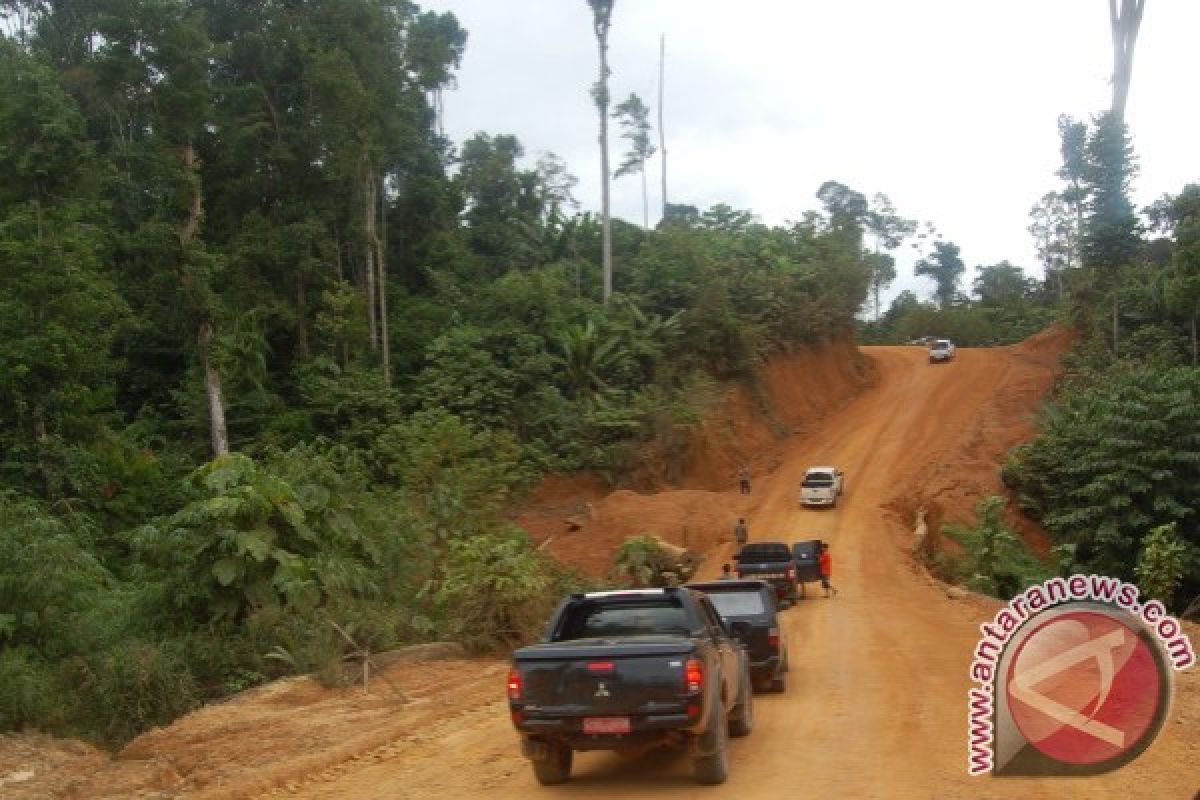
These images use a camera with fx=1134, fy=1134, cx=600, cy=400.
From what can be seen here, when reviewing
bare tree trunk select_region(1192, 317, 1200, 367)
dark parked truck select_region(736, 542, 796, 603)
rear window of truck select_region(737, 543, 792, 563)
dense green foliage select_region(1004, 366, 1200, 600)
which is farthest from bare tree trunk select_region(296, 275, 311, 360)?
bare tree trunk select_region(1192, 317, 1200, 367)

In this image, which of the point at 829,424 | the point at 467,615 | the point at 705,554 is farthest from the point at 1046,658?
the point at 829,424

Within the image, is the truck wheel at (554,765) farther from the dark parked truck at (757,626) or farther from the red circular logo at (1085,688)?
the dark parked truck at (757,626)

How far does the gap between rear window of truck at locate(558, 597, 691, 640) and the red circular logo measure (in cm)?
343

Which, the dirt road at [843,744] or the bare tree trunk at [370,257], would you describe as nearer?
the dirt road at [843,744]

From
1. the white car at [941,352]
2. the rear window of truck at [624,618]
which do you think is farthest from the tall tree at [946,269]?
the rear window of truck at [624,618]

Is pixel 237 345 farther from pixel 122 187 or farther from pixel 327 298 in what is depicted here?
pixel 122 187

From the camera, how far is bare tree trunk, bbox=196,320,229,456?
119 ft

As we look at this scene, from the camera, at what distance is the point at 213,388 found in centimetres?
3691

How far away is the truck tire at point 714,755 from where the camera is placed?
921cm

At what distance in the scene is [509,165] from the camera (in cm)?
6122

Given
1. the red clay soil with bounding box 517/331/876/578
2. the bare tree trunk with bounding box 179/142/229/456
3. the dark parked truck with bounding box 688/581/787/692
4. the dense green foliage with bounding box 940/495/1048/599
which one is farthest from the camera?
the bare tree trunk with bounding box 179/142/229/456

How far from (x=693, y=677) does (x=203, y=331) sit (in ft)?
102

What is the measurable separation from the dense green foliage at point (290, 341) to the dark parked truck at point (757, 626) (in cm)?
405

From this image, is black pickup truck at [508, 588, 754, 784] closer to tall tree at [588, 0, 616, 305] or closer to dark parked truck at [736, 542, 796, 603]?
dark parked truck at [736, 542, 796, 603]
